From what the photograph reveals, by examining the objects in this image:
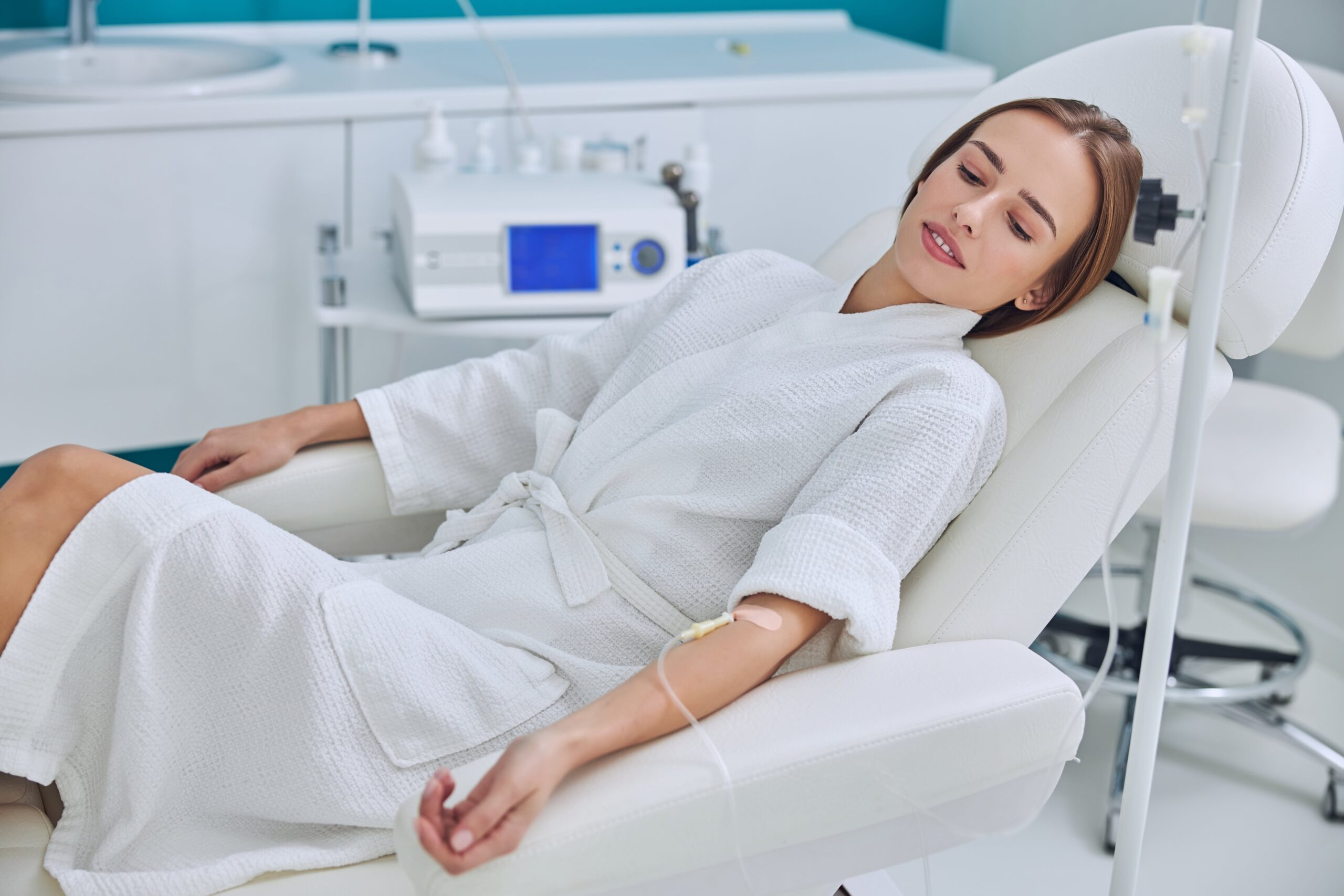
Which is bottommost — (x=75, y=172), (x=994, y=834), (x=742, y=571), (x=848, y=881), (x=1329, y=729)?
(x=1329, y=729)

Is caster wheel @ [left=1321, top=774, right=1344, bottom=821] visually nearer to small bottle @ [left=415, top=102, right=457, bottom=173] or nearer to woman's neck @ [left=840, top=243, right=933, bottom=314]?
woman's neck @ [left=840, top=243, right=933, bottom=314]

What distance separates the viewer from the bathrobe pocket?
105cm

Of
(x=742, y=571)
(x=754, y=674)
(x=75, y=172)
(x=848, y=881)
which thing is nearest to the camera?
(x=754, y=674)

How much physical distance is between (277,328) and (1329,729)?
6.07ft

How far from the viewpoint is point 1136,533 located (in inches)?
101

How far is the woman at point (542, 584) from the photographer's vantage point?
1.02 meters

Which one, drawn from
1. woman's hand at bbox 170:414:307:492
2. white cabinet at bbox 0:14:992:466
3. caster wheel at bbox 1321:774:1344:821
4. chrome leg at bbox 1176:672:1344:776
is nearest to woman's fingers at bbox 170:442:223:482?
woman's hand at bbox 170:414:307:492

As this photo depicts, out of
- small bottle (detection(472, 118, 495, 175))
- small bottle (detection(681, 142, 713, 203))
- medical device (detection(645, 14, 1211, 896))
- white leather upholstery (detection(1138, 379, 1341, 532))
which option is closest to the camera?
medical device (detection(645, 14, 1211, 896))

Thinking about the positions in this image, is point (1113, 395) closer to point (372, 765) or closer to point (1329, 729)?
point (372, 765)

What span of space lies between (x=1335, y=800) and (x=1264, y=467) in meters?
0.50

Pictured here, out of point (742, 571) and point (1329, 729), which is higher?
point (742, 571)

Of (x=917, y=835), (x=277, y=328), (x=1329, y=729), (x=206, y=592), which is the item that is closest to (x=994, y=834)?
(x=917, y=835)

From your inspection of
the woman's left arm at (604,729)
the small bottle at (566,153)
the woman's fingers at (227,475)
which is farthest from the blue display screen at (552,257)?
the woman's left arm at (604,729)

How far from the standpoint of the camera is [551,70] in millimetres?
2346
